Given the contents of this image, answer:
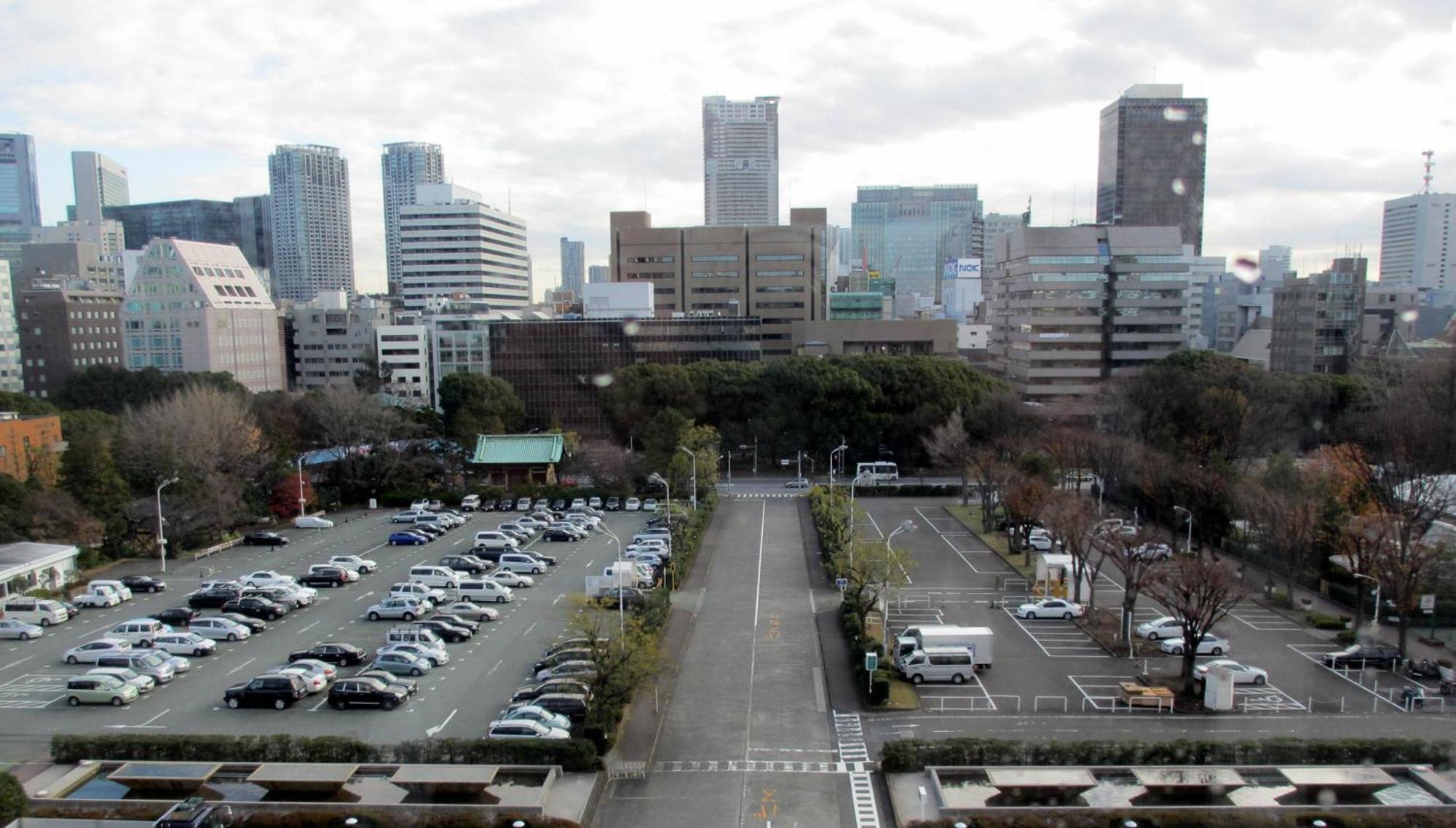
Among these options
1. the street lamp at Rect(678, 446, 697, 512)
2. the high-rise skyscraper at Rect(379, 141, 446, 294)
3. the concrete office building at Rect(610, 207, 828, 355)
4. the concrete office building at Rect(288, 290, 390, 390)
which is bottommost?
the street lamp at Rect(678, 446, 697, 512)

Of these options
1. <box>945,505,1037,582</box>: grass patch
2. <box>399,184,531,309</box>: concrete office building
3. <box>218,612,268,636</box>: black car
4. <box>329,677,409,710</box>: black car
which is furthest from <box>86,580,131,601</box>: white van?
<box>399,184,531,309</box>: concrete office building

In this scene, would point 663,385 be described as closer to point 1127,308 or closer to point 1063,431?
point 1063,431

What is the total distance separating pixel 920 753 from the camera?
17.2 metres

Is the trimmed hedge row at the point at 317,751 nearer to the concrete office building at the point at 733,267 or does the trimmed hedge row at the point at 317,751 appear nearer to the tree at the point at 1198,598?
the tree at the point at 1198,598

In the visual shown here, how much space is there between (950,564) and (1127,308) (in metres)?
41.8

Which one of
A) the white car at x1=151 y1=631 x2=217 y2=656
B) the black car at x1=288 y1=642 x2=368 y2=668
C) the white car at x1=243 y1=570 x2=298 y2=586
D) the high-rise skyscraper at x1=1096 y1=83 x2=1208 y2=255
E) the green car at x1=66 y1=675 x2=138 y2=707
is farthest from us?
the high-rise skyscraper at x1=1096 y1=83 x2=1208 y2=255

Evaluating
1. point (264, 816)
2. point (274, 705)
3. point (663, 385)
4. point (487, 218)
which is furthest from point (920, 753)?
point (487, 218)

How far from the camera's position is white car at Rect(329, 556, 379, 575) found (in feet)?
106

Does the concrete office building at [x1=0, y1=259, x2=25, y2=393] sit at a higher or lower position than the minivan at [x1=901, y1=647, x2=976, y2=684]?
higher

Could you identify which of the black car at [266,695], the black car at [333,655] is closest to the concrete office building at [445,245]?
the black car at [333,655]

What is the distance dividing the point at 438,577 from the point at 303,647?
581cm

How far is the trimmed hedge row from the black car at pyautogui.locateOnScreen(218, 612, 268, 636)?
27.4ft

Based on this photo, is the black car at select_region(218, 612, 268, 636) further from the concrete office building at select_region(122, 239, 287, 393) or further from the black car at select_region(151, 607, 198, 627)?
the concrete office building at select_region(122, 239, 287, 393)

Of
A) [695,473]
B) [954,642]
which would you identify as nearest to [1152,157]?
[695,473]
